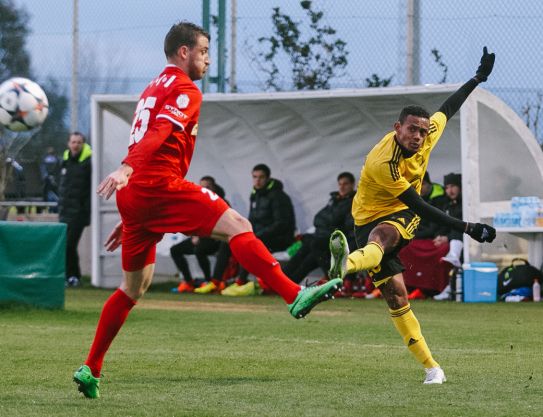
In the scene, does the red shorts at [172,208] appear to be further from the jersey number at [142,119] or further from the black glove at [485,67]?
the black glove at [485,67]

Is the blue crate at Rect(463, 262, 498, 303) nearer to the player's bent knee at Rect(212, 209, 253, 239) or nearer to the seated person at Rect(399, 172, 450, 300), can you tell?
the seated person at Rect(399, 172, 450, 300)

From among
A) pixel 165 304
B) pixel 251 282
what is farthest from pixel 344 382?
pixel 251 282

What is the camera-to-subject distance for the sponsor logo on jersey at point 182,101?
6406 mm

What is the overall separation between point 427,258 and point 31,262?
5438mm

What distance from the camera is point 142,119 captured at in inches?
256

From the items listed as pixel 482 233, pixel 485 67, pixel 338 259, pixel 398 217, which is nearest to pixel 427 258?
pixel 485 67

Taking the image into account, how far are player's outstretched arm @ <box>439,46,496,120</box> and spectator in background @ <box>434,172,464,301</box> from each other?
7042 mm

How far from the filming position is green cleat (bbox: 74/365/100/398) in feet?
21.5

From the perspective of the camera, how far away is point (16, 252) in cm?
1270

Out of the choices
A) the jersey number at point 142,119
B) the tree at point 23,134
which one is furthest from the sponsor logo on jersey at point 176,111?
the tree at point 23,134

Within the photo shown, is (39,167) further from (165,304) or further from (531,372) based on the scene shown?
(531,372)

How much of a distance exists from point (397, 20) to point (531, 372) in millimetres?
9524

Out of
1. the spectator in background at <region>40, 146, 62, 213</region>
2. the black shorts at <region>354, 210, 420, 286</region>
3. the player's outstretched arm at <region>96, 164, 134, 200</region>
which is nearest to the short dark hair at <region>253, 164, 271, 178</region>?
the spectator in background at <region>40, 146, 62, 213</region>

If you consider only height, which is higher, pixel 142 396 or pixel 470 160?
pixel 470 160
